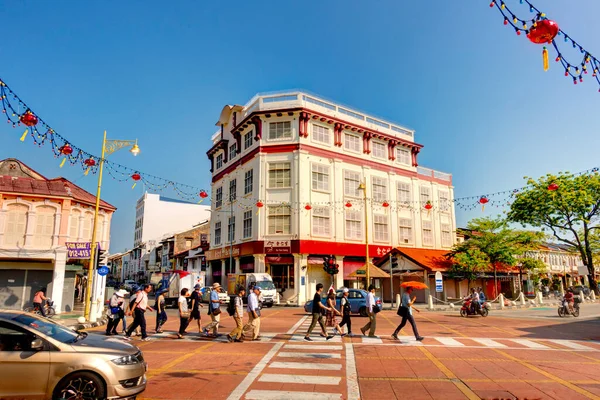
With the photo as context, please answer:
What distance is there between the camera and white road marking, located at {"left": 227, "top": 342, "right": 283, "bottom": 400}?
22.0 feet

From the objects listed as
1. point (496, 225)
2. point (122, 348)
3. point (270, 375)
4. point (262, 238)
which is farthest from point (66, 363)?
point (496, 225)

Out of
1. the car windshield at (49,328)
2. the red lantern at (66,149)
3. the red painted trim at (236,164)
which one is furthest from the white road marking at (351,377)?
the red painted trim at (236,164)

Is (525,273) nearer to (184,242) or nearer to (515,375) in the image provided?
(515,375)

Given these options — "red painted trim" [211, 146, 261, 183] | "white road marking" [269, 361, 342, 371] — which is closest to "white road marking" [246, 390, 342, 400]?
"white road marking" [269, 361, 342, 371]

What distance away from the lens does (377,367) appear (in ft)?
28.9

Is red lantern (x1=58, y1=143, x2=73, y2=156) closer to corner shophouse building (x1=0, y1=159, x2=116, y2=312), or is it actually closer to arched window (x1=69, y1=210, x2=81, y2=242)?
corner shophouse building (x1=0, y1=159, x2=116, y2=312)

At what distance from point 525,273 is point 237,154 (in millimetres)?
28763

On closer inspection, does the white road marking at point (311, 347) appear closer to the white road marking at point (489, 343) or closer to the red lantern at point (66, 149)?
the white road marking at point (489, 343)

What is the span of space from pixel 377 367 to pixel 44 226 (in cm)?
2305

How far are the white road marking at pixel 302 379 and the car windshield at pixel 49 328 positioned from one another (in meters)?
3.35

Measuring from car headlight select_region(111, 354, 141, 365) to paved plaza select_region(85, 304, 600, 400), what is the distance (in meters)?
0.84

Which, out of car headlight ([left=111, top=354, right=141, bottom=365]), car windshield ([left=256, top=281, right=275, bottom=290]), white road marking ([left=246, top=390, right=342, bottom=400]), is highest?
car windshield ([left=256, top=281, right=275, bottom=290])

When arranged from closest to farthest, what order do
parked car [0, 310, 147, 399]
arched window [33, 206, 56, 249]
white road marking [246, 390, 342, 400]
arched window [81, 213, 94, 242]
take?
parked car [0, 310, 147, 399], white road marking [246, 390, 342, 400], arched window [33, 206, 56, 249], arched window [81, 213, 94, 242]

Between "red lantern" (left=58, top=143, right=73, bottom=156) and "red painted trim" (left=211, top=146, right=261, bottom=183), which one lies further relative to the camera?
"red painted trim" (left=211, top=146, right=261, bottom=183)
